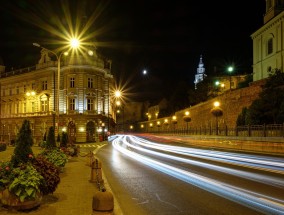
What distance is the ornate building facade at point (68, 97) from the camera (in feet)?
215

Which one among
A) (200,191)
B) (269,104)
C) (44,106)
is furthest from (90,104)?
(200,191)

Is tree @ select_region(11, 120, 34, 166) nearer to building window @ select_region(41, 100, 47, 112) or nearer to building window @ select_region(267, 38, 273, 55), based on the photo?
building window @ select_region(267, 38, 273, 55)

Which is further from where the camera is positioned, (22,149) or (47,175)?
(22,149)

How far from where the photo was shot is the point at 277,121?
37.6 m

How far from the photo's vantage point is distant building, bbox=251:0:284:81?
5491 centimetres

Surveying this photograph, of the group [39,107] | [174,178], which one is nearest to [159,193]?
[174,178]

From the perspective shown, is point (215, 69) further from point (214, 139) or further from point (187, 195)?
point (187, 195)

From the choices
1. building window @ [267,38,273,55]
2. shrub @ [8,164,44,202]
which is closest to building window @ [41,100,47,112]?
building window @ [267,38,273,55]

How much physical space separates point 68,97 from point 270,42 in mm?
36231

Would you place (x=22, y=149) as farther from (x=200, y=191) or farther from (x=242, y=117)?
(x=242, y=117)

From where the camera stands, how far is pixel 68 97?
67.1m

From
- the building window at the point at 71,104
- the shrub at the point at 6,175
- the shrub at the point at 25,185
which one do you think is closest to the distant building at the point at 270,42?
the building window at the point at 71,104

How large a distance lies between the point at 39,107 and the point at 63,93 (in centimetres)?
801

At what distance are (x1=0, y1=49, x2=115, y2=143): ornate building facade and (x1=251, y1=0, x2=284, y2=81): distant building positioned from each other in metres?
28.7
